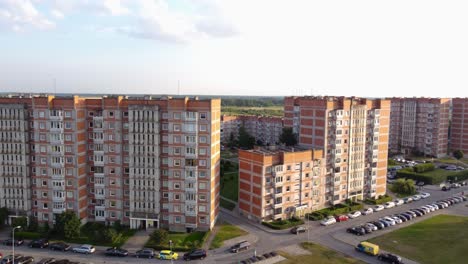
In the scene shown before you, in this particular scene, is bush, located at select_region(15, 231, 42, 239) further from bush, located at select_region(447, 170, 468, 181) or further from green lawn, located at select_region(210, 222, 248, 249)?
bush, located at select_region(447, 170, 468, 181)

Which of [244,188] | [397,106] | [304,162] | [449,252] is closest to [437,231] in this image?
[449,252]

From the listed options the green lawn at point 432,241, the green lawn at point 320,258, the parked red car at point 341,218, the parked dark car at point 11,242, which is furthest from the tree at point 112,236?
the green lawn at point 432,241

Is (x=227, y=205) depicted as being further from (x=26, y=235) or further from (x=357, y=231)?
(x=26, y=235)

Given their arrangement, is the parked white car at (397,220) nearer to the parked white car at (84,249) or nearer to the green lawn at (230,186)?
the green lawn at (230,186)

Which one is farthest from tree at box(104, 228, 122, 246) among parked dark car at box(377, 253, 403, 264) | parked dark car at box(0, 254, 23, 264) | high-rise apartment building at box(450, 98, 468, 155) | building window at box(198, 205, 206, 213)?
high-rise apartment building at box(450, 98, 468, 155)

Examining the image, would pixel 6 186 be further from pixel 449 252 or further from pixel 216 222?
pixel 449 252

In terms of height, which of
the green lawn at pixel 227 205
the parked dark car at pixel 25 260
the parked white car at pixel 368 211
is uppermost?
the green lawn at pixel 227 205

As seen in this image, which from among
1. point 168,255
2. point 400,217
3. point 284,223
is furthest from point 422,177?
point 168,255
